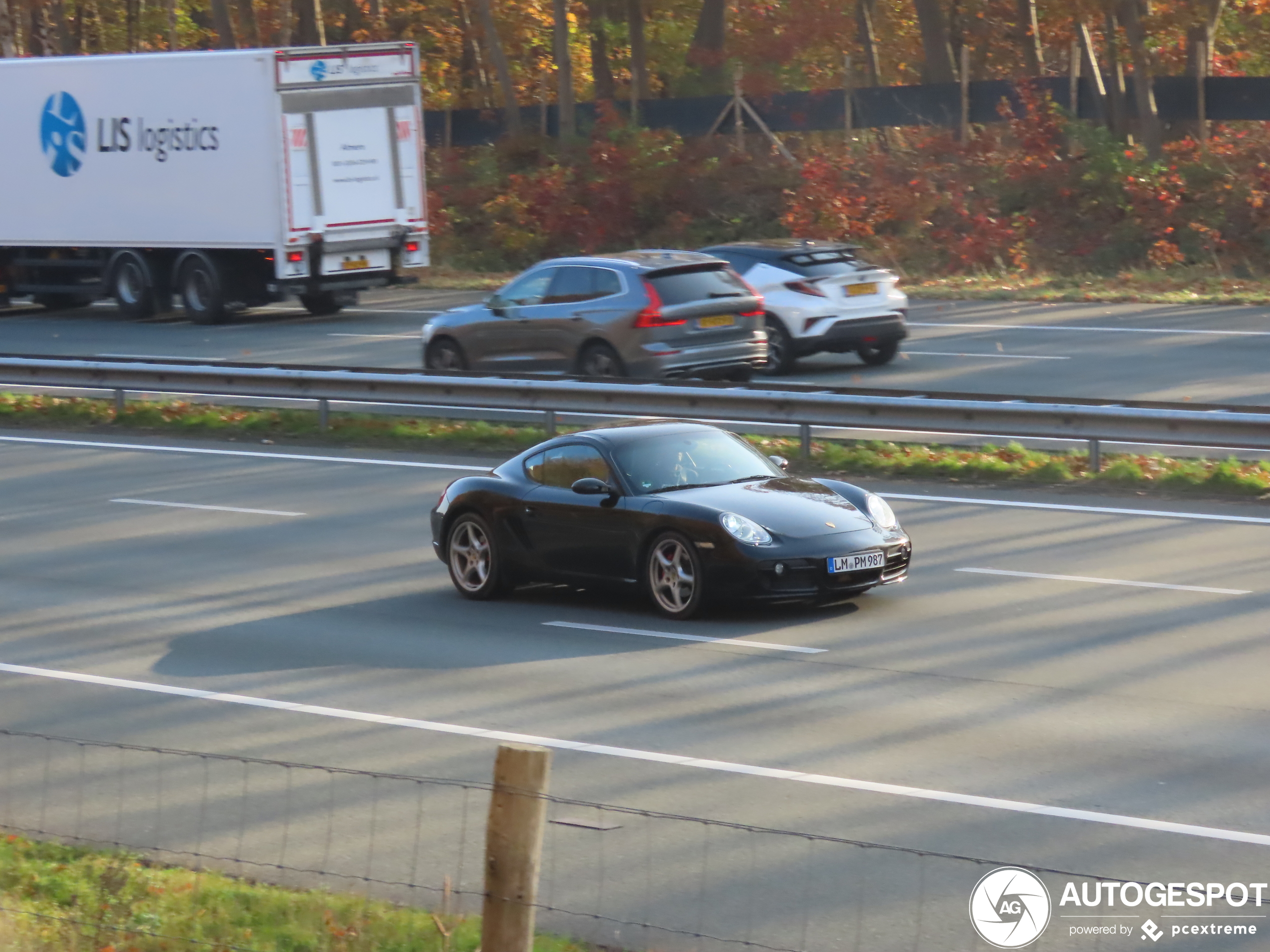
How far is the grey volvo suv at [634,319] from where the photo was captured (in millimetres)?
20281

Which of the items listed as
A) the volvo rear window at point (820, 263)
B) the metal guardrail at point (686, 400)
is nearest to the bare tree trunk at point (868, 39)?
the volvo rear window at point (820, 263)

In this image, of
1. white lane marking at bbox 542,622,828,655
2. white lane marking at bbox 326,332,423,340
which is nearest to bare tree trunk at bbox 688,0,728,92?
white lane marking at bbox 326,332,423,340

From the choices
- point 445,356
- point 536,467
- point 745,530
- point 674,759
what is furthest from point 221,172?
point 674,759

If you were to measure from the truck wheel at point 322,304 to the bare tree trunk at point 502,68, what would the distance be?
543 inches

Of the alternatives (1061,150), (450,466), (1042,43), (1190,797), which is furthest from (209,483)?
(1042,43)

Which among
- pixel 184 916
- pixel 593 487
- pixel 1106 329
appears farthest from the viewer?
pixel 1106 329

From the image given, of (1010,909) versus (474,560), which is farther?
(474,560)

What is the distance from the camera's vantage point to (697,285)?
67.3 ft

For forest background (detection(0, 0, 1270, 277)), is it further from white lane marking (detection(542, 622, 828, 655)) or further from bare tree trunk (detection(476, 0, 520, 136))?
white lane marking (detection(542, 622, 828, 655))

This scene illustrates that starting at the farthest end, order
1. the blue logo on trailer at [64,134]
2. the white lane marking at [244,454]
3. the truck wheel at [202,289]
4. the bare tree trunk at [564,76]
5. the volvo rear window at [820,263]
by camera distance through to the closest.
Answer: the bare tree trunk at [564,76], the blue logo on trailer at [64,134], the truck wheel at [202,289], the volvo rear window at [820,263], the white lane marking at [244,454]

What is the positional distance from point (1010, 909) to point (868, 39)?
43.5 meters

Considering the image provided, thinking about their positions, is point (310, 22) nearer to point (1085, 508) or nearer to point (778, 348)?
point (778, 348)

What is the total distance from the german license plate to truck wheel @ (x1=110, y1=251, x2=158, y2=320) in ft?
79.4

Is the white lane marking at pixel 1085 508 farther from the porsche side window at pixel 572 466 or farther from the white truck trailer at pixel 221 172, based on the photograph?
the white truck trailer at pixel 221 172
